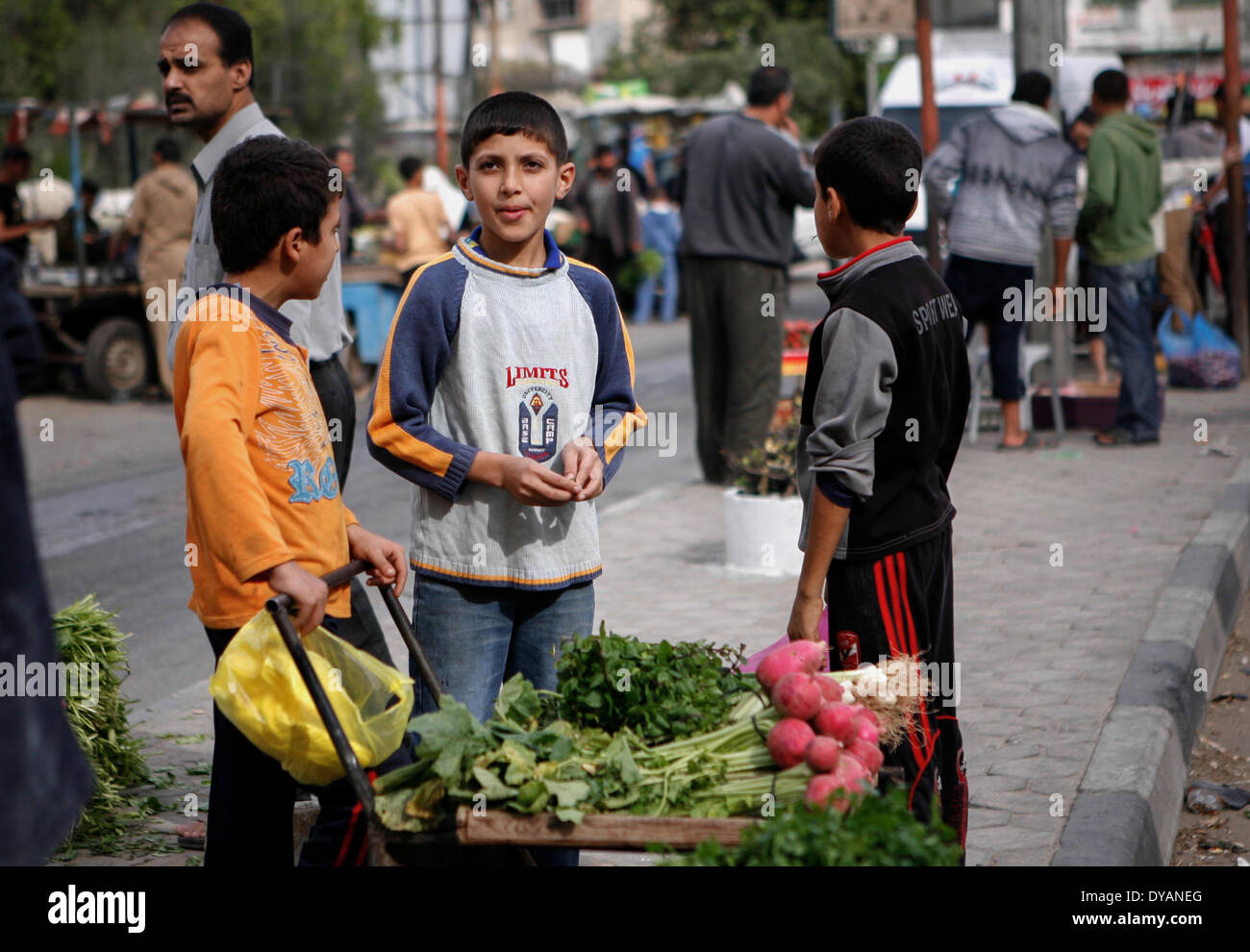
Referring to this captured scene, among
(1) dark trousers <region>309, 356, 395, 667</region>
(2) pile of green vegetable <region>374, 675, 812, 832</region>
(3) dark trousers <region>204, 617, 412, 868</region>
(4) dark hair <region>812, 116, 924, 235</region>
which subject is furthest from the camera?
(1) dark trousers <region>309, 356, 395, 667</region>

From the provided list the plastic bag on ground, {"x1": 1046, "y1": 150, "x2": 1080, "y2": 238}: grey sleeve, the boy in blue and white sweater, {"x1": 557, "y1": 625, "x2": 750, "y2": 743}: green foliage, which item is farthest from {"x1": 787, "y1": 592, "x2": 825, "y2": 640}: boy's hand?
the plastic bag on ground

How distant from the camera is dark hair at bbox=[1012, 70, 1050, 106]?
10.0 m

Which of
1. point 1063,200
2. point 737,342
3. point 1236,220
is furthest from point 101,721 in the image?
point 1236,220

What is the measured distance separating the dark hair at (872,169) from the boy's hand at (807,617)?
831mm

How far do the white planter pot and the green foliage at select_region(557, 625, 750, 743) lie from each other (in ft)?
13.6

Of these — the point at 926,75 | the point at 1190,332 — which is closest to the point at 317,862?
the point at 926,75

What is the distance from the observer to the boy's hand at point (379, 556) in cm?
321

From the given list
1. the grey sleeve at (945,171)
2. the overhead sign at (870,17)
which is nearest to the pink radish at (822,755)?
the grey sleeve at (945,171)

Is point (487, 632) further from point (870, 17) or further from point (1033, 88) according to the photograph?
point (870, 17)

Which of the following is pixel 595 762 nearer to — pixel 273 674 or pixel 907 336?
pixel 273 674

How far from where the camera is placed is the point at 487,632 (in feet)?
11.3

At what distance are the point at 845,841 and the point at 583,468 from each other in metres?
1.17

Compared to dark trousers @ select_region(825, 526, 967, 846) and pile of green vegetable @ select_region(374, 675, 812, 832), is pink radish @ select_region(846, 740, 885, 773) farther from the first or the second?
dark trousers @ select_region(825, 526, 967, 846)
